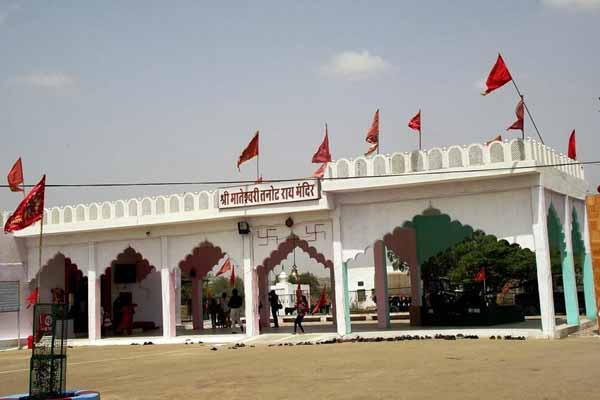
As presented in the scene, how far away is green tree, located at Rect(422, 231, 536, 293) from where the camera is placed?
35794 millimetres

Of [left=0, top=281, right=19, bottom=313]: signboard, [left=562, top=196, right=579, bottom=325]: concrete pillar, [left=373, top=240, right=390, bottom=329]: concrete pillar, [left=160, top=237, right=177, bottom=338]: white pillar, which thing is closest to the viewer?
[left=562, top=196, right=579, bottom=325]: concrete pillar

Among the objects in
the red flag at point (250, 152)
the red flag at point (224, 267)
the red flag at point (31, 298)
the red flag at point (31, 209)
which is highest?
the red flag at point (250, 152)

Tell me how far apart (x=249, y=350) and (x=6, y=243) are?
359 inches

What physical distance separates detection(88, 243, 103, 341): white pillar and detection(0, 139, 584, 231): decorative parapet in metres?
1.03

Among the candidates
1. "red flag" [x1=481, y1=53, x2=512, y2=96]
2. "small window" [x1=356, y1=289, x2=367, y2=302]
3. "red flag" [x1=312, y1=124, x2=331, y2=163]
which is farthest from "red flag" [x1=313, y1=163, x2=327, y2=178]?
"small window" [x1=356, y1=289, x2=367, y2=302]

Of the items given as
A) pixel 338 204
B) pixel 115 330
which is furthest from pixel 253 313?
pixel 115 330

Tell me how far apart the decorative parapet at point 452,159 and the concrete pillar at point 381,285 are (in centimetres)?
274

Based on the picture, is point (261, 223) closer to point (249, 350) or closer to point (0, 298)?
point (249, 350)

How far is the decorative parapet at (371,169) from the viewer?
48.4ft

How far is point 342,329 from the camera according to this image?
16.7 meters

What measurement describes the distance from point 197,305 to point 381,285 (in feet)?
25.7

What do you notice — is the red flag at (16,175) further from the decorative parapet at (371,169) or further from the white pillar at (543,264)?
the white pillar at (543,264)

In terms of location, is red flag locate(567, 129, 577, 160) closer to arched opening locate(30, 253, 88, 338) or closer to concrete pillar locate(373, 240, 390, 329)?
concrete pillar locate(373, 240, 390, 329)

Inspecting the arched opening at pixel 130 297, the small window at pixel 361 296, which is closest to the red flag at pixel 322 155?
the arched opening at pixel 130 297
